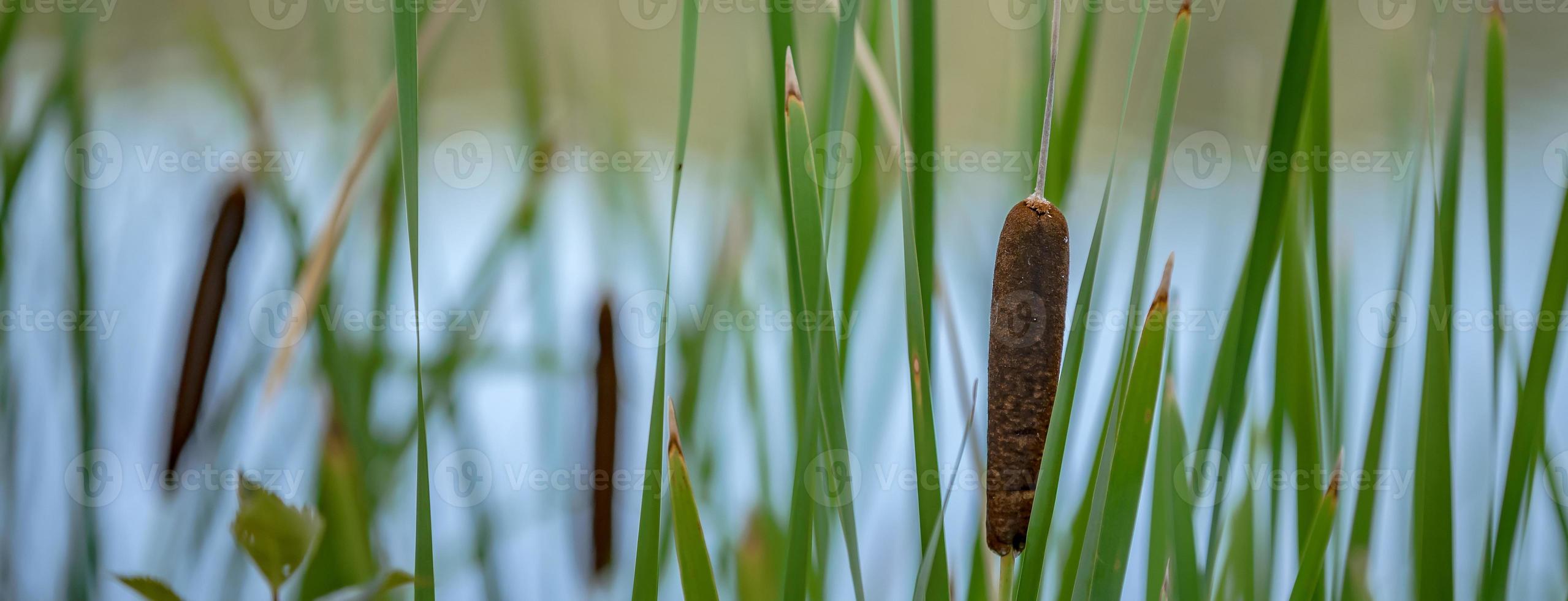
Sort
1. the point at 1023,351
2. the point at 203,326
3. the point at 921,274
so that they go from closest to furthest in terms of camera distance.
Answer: the point at 1023,351
the point at 921,274
the point at 203,326

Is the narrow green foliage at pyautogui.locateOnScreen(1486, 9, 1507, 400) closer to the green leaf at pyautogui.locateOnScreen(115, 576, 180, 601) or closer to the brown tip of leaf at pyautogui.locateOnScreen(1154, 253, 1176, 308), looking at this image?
the brown tip of leaf at pyautogui.locateOnScreen(1154, 253, 1176, 308)

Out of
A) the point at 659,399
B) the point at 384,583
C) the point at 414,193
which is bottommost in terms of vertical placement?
the point at 384,583

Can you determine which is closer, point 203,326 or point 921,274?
point 921,274

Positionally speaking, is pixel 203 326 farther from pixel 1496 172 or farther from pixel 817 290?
pixel 1496 172

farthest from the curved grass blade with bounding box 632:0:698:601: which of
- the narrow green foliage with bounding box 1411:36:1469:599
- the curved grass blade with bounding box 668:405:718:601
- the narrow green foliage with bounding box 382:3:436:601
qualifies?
the narrow green foliage with bounding box 1411:36:1469:599

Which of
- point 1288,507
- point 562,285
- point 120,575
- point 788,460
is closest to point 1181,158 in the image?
point 1288,507

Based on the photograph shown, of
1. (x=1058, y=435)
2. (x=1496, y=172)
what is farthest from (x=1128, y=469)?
(x=1496, y=172)

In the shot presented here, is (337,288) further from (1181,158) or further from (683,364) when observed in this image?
(1181,158)
